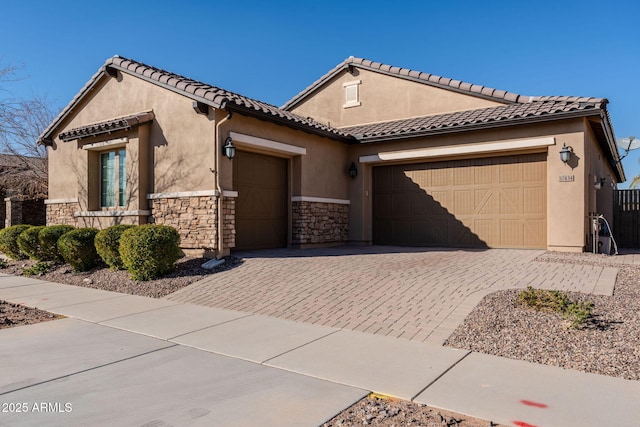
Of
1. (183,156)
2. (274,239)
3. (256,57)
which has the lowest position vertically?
(274,239)

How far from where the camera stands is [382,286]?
794cm

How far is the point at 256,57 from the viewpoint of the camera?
794 inches

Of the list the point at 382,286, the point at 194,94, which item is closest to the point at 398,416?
the point at 382,286

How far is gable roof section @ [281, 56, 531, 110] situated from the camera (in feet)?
48.6

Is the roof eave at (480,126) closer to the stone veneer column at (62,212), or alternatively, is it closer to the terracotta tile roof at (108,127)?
the terracotta tile roof at (108,127)

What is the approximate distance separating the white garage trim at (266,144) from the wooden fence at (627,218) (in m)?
11.4

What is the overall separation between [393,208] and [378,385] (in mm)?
11387

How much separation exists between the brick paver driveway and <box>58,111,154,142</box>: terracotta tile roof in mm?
4931

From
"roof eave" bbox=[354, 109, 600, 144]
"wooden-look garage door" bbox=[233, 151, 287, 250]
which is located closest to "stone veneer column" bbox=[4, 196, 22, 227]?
"wooden-look garage door" bbox=[233, 151, 287, 250]

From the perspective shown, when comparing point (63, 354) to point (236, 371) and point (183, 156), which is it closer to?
point (236, 371)

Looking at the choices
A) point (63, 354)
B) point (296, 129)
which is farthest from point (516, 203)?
point (63, 354)

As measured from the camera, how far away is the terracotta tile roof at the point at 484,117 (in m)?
11.7

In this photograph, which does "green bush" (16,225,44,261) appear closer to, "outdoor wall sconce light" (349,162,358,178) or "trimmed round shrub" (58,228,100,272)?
"trimmed round shrub" (58,228,100,272)

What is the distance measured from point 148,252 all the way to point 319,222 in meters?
6.02
